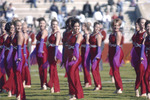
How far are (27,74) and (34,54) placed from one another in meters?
1.25

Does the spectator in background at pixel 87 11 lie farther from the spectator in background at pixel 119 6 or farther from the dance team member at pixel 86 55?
the dance team member at pixel 86 55

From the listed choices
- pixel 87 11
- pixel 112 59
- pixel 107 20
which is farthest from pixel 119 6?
pixel 112 59

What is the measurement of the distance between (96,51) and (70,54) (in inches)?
128

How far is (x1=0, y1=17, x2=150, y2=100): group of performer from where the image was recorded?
13734 millimetres

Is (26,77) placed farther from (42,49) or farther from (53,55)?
(53,55)

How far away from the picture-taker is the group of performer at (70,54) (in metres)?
13.7

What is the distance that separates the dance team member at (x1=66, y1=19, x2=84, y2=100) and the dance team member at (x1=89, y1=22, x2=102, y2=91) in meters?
2.71

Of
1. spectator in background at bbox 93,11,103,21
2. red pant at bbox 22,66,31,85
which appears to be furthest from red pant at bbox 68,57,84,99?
spectator in background at bbox 93,11,103,21

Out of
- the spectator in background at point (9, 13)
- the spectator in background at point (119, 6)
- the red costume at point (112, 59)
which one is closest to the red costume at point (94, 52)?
the red costume at point (112, 59)

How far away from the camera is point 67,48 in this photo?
14016mm

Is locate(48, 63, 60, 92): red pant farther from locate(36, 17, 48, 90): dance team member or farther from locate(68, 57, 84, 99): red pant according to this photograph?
locate(68, 57, 84, 99): red pant

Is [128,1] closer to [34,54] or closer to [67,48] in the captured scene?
[34,54]

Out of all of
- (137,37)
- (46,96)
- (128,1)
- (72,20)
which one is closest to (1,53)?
(46,96)

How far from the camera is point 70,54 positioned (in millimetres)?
13891
